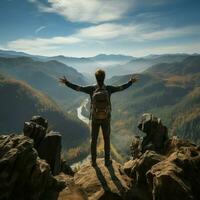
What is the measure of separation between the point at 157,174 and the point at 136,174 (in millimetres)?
3900

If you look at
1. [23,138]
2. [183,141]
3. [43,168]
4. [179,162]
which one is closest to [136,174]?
[179,162]

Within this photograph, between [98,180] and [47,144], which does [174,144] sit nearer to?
[47,144]

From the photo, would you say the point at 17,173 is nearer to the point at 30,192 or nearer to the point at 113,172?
the point at 30,192

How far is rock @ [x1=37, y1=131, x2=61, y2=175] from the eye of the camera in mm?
30016

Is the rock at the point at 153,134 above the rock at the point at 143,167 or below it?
below

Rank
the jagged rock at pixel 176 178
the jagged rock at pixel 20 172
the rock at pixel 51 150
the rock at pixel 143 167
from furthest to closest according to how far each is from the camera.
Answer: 1. the rock at pixel 51 150
2. the rock at pixel 143 167
3. the jagged rock at pixel 176 178
4. the jagged rock at pixel 20 172

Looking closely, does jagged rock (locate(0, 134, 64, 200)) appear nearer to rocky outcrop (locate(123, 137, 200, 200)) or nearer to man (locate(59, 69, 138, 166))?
man (locate(59, 69, 138, 166))

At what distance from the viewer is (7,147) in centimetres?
1772

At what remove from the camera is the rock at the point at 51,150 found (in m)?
30.0

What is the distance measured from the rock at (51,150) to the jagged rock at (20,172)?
35.9 ft

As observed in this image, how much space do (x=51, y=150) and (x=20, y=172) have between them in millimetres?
13468

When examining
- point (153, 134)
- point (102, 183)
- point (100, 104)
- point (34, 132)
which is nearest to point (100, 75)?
point (100, 104)

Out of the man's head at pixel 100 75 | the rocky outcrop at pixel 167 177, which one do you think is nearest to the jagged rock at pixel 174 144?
the rocky outcrop at pixel 167 177

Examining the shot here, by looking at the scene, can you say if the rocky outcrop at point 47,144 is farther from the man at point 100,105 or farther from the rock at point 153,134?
the rock at point 153,134
